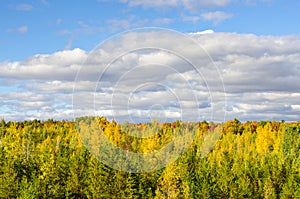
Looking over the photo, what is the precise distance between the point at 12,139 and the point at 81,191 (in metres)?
20.8

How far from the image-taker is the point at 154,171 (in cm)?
6750

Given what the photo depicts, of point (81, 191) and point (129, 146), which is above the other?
point (129, 146)

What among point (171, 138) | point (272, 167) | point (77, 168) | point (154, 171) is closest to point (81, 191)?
point (77, 168)

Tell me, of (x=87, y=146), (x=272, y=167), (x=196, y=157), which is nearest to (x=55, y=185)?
(x=87, y=146)

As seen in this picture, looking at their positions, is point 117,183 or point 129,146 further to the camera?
point 129,146

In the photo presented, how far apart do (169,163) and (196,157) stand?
12396 millimetres

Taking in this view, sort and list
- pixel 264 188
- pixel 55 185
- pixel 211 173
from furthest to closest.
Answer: pixel 211 173
pixel 264 188
pixel 55 185

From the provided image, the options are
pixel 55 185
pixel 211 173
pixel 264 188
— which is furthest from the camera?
pixel 211 173

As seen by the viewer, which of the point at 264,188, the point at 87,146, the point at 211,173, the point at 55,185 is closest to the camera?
the point at 55,185

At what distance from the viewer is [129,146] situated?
73688 millimetres

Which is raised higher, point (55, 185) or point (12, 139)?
point (12, 139)

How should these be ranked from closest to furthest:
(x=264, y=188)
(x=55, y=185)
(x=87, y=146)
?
(x=55, y=185) < (x=264, y=188) < (x=87, y=146)

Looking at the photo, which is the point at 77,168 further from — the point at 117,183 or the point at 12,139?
the point at 12,139

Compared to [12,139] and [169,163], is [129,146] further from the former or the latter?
[12,139]
